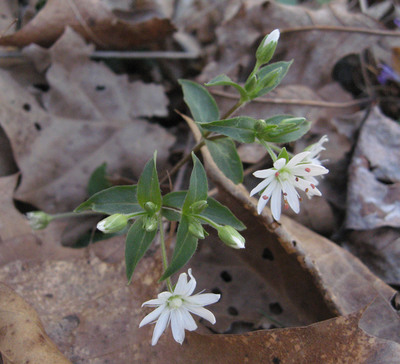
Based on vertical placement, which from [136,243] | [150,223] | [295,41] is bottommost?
[295,41]

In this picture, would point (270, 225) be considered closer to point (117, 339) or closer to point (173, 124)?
point (117, 339)

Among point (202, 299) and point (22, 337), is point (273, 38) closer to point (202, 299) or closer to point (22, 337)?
point (202, 299)

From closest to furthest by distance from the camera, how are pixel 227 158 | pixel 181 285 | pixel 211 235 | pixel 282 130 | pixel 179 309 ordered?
pixel 181 285, pixel 179 309, pixel 282 130, pixel 227 158, pixel 211 235

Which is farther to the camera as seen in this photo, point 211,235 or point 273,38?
point 211,235

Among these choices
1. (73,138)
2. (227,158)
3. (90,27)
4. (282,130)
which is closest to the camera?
(282,130)

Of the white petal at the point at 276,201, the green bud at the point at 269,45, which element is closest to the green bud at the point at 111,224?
the white petal at the point at 276,201

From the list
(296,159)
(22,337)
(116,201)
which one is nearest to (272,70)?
(296,159)
